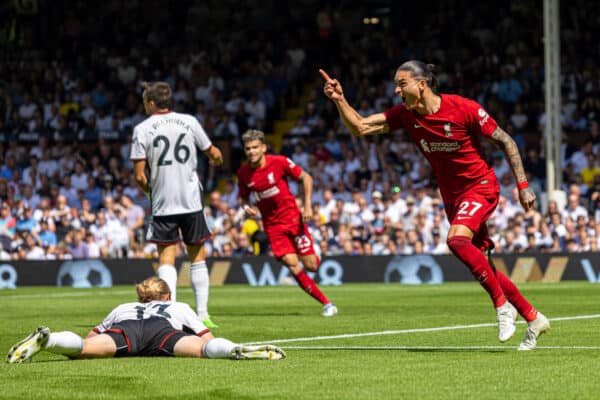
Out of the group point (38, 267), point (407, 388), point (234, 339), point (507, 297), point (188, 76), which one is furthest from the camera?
point (188, 76)

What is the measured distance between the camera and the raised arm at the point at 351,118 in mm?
10016

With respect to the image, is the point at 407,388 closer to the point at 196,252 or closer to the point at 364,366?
the point at 364,366

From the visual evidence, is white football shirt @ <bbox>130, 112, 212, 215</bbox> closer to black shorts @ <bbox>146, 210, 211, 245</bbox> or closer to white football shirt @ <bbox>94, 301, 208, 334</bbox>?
black shorts @ <bbox>146, 210, 211, 245</bbox>

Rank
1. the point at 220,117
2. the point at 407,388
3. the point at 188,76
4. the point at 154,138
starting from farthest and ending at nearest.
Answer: the point at 188,76
the point at 220,117
the point at 154,138
the point at 407,388

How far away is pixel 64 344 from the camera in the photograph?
29.1 feet

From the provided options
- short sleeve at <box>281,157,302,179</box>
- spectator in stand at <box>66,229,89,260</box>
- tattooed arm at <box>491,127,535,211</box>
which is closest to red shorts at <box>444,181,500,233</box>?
tattooed arm at <box>491,127,535,211</box>

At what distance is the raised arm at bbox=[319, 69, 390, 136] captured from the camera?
10.0 m

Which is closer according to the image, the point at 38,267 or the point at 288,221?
the point at 288,221

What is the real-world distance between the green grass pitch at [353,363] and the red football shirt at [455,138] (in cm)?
134

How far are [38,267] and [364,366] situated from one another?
18781 mm

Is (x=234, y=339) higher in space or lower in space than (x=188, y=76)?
lower

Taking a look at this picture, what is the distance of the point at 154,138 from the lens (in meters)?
12.8

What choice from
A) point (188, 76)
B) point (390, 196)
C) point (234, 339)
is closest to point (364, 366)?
point (234, 339)

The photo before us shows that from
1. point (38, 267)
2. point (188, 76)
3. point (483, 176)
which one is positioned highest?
point (188, 76)
